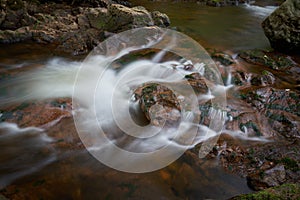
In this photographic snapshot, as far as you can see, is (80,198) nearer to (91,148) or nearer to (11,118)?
(91,148)

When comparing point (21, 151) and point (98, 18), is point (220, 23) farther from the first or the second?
point (21, 151)

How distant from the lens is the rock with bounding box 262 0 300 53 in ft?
26.3

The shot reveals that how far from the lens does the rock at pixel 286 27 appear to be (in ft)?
26.3

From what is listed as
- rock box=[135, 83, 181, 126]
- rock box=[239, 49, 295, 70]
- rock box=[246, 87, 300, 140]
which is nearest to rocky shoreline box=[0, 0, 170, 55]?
rock box=[239, 49, 295, 70]

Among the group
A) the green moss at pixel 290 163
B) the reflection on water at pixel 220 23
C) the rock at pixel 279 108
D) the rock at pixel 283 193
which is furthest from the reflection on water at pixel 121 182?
the reflection on water at pixel 220 23

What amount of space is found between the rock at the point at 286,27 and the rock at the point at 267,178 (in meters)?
5.67

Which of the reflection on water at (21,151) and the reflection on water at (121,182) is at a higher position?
the reflection on water at (21,151)

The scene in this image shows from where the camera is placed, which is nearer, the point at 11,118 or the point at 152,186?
the point at 152,186

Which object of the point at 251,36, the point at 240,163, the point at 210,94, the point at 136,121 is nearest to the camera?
the point at 240,163

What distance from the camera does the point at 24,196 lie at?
11.5ft

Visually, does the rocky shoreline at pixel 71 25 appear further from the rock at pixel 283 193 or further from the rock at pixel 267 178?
the rock at pixel 283 193

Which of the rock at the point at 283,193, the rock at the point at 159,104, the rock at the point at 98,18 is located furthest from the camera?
the rock at the point at 98,18

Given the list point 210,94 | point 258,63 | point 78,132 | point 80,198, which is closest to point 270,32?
point 258,63

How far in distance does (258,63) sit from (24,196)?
7198mm
